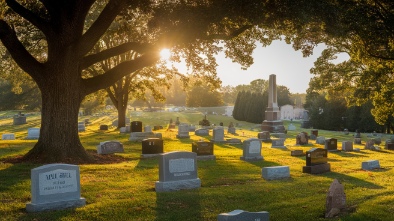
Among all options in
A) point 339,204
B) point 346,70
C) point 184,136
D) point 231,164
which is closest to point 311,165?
point 231,164

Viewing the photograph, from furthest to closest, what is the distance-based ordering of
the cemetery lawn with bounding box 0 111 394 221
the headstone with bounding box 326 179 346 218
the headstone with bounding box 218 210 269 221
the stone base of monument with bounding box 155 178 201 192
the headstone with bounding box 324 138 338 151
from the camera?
the headstone with bounding box 324 138 338 151 < the stone base of monument with bounding box 155 178 201 192 < the headstone with bounding box 326 179 346 218 < the cemetery lawn with bounding box 0 111 394 221 < the headstone with bounding box 218 210 269 221

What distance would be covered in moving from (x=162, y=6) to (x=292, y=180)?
8.00 meters

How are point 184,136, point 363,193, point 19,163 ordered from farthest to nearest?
1. point 184,136
2. point 19,163
3. point 363,193

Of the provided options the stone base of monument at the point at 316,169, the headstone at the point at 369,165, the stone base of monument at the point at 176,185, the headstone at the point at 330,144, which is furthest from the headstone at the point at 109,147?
the headstone at the point at 330,144

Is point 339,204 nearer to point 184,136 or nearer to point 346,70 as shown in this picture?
point 184,136

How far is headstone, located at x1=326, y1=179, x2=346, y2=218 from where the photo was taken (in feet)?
31.6

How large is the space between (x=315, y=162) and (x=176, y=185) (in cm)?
678

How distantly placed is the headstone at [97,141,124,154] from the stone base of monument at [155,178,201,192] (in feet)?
30.8

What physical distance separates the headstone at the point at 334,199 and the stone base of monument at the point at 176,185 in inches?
158

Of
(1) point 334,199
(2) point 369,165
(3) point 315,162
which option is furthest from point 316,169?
(1) point 334,199

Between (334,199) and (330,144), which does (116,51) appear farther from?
(330,144)

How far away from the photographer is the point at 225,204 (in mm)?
10328

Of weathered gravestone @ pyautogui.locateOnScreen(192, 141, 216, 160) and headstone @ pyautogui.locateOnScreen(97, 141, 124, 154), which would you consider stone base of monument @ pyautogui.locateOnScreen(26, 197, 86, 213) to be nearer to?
weathered gravestone @ pyautogui.locateOnScreen(192, 141, 216, 160)

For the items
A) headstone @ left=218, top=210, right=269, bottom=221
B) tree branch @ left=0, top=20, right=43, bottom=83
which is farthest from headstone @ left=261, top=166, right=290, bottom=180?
tree branch @ left=0, top=20, right=43, bottom=83
